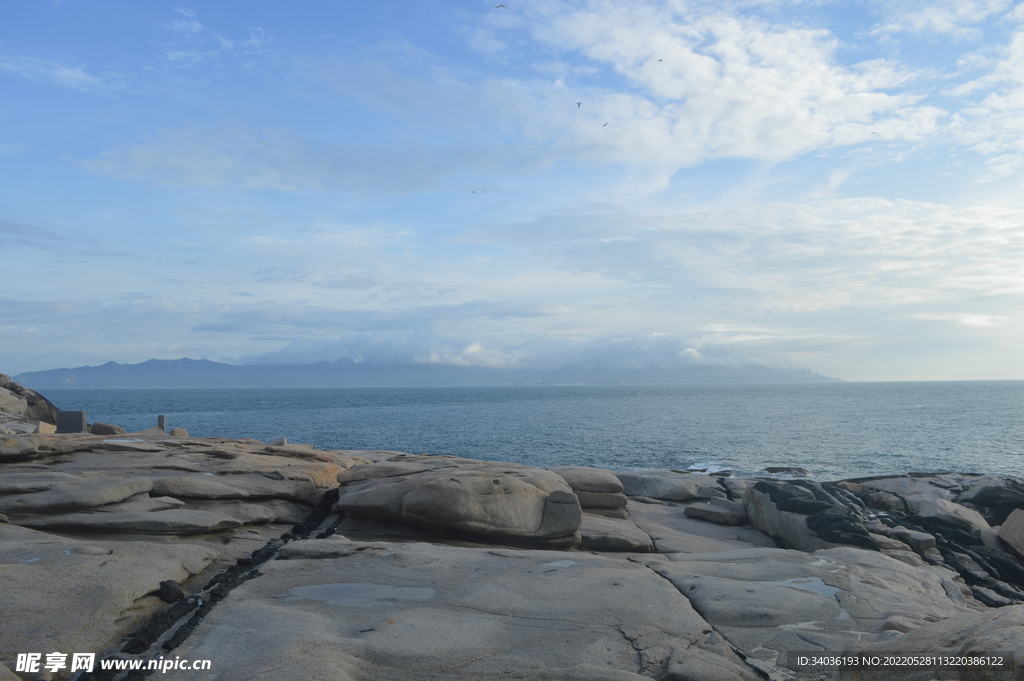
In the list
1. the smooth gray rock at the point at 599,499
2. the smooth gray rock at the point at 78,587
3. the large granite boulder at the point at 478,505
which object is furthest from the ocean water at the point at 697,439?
the smooth gray rock at the point at 78,587

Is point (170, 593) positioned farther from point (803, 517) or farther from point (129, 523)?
point (803, 517)

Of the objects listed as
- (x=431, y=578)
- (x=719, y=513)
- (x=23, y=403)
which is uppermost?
(x=23, y=403)

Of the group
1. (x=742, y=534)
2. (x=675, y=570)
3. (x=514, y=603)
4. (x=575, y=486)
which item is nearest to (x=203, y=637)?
(x=514, y=603)

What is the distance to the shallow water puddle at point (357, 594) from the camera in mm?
7016

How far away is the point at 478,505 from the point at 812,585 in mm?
5797

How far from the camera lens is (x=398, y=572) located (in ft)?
26.6

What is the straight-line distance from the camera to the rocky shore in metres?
5.56

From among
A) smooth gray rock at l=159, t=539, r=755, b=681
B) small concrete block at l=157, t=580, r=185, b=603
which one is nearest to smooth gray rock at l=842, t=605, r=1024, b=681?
smooth gray rock at l=159, t=539, r=755, b=681

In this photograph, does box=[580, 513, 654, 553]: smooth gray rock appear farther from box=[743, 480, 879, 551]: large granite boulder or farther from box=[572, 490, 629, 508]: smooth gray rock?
box=[743, 480, 879, 551]: large granite boulder

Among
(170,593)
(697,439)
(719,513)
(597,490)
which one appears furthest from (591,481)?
(697,439)

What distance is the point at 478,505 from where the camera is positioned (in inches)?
450

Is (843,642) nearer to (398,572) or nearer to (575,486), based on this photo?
(398,572)

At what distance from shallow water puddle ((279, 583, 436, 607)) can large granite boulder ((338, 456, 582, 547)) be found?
3751 millimetres

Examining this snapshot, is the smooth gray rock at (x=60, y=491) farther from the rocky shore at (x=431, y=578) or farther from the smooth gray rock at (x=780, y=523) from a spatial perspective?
the smooth gray rock at (x=780, y=523)
